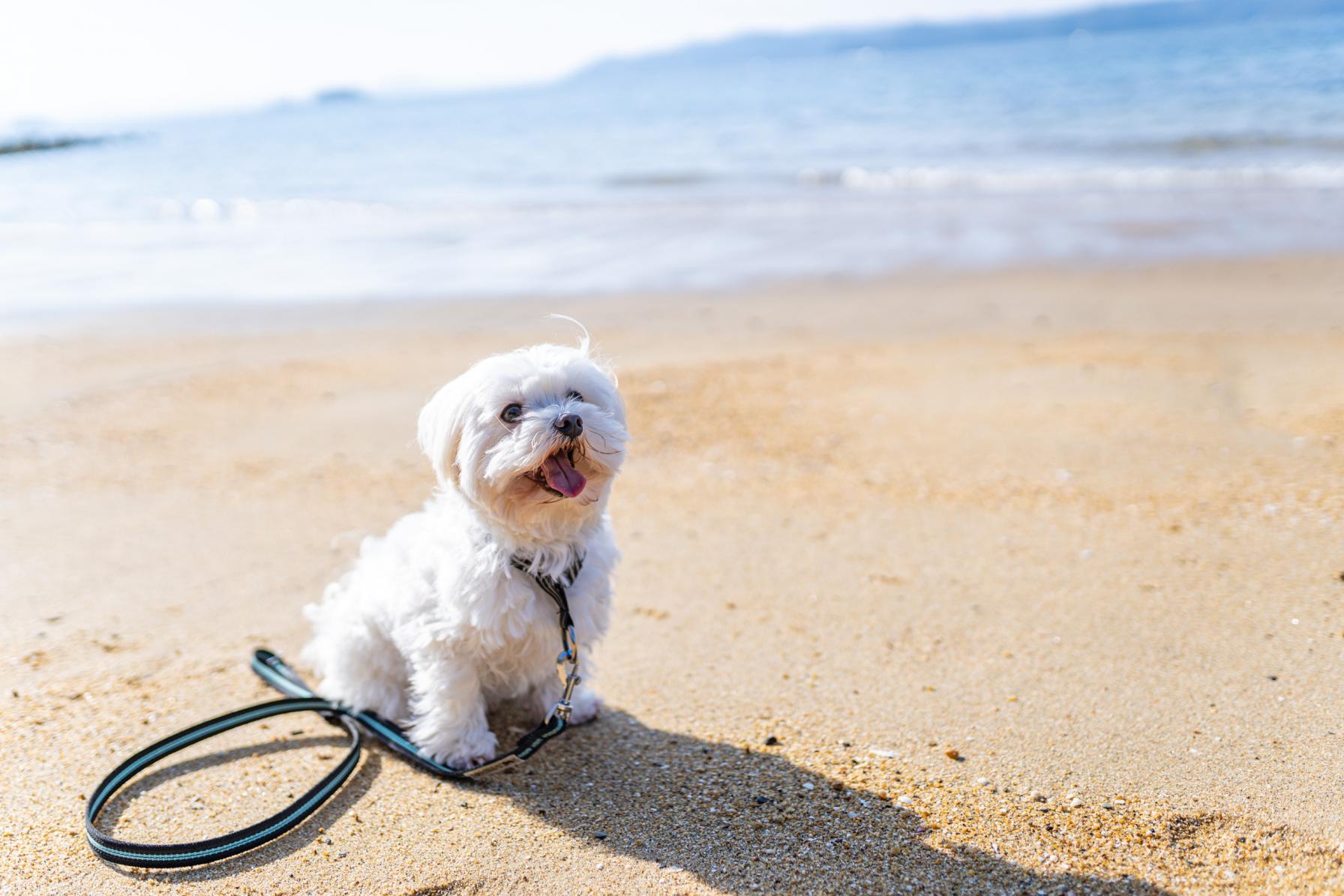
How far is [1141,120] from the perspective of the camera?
29.2m

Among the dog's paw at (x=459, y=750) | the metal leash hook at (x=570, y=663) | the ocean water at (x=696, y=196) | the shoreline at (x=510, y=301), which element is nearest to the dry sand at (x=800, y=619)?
the dog's paw at (x=459, y=750)

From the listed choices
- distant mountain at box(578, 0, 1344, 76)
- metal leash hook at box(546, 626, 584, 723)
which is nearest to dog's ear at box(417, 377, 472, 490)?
metal leash hook at box(546, 626, 584, 723)

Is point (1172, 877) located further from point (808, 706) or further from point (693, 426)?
point (693, 426)

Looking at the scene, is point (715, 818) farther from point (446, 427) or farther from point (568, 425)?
point (446, 427)

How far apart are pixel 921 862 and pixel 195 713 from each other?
291 cm

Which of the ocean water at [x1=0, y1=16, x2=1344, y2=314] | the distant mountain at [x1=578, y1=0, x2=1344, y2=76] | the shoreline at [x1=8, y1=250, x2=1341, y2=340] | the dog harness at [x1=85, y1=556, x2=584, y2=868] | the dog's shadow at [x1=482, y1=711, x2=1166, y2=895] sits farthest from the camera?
the distant mountain at [x1=578, y1=0, x2=1344, y2=76]

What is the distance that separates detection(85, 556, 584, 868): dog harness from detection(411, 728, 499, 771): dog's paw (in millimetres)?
31

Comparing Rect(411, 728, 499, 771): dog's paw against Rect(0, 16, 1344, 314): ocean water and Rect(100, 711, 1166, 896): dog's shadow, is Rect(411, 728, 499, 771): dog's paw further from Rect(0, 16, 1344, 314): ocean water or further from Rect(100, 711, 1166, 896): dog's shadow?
Rect(0, 16, 1344, 314): ocean water

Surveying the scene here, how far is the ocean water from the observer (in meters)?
14.1

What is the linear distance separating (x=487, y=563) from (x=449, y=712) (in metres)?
0.62

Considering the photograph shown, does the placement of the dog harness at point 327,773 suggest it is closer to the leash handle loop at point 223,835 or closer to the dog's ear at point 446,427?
the leash handle loop at point 223,835

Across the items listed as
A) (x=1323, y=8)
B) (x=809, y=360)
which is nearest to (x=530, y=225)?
(x=809, y=360)

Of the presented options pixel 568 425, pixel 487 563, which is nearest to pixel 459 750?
pixel 487 563

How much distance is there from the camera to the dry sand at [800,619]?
3244mm
